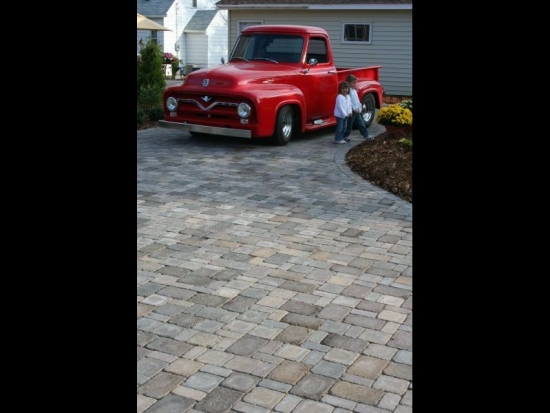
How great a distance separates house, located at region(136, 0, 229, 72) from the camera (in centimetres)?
4294

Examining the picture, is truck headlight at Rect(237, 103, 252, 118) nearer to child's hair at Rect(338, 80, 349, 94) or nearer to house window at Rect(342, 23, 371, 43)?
child's hair at Rect(338, 80, 349, 94)

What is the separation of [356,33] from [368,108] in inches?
378

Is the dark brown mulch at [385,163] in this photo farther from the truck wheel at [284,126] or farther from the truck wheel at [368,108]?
the truck wheel at [368,108]

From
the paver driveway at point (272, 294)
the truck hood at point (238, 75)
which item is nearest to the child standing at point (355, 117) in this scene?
→ the truck hood at point (238, 75)

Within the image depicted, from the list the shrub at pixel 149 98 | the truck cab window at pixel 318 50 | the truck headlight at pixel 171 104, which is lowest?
the truck headlight at pixel 171 104

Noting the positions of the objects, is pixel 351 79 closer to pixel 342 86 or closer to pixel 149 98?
pixel 342 86

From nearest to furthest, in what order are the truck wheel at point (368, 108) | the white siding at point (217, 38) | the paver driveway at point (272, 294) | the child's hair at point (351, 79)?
the paver driveway at point (272, 294), the child's hair at point (351, 79), the truck wheel at point (368, 108), the white siding at point (217, 38)

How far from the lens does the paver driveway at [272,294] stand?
4.08 metres

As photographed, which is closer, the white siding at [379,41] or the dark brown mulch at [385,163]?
the dark brown mulch at [385,163]

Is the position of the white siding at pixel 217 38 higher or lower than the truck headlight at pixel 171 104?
higher

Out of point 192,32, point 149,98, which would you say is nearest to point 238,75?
point 149,98

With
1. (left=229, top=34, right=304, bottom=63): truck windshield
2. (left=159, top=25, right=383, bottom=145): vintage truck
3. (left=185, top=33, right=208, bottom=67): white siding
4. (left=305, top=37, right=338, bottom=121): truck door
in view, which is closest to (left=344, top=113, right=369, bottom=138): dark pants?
(left=159, top=25, right=383, bottom=145): vintage truck

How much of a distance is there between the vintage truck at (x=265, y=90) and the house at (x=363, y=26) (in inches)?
355
